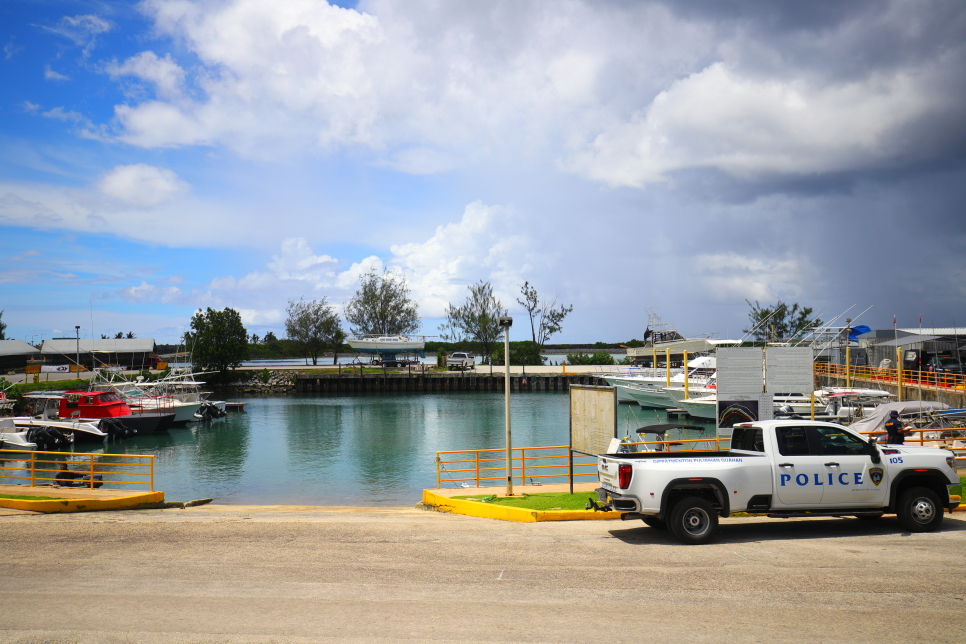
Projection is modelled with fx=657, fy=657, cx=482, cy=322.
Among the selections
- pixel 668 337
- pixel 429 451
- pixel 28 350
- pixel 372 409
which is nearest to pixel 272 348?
pixel 28 350

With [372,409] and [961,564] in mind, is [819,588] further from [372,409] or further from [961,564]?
[372,409]

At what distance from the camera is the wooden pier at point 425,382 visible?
78.4 meters

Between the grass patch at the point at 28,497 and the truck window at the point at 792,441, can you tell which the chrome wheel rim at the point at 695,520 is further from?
the grass patch at the point at 28,497

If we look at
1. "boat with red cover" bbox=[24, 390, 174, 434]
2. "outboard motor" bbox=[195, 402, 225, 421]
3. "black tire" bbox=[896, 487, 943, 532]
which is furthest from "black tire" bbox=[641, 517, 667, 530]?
"outboard motor" bbox=[195, 402, 225, 421]

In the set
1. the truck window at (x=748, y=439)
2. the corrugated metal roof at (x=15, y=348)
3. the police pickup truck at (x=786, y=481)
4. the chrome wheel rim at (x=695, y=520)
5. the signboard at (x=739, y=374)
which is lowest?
the chrome wheel rim at (x=695, y=520)

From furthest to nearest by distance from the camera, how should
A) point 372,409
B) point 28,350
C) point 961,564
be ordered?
point 28,350 → point 372,409 → point 961,564

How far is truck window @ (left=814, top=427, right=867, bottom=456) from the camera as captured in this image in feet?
34.4

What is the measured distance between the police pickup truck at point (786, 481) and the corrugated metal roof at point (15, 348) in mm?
111454

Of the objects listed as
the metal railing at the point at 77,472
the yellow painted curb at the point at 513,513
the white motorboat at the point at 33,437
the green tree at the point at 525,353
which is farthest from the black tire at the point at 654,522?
the green tree at the point at 525,353

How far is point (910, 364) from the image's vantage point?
4647 cm

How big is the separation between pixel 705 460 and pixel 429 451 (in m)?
26.6

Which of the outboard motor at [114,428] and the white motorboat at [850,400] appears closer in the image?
the white motorboat at [850,400]

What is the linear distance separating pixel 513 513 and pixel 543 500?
148 cm

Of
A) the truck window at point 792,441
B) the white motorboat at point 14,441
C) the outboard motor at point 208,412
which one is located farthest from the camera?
the outboard motor at point 208,412
